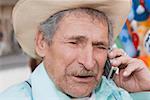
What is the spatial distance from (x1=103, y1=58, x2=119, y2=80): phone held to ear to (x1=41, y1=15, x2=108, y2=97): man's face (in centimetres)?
16

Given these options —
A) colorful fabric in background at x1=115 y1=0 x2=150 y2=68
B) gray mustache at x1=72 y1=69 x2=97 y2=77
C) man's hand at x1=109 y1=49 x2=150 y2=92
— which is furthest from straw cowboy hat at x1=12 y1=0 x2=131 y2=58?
colorful fabric in background at x1=115 y1=0 x2=150 y2=68

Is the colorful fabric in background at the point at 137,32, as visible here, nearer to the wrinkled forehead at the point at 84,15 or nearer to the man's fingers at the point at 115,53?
the man's fingers at the point at 115,53

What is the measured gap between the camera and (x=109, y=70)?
159 cm

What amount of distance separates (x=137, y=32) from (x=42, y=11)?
101 centimetres

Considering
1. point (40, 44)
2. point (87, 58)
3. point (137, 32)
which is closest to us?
point (87, 58)

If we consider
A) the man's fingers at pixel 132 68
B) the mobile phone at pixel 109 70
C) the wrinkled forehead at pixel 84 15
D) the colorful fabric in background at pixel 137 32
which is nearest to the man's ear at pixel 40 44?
the wrinkled forehead at pixel 84 15

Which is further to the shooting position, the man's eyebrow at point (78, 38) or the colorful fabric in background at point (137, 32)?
the colorful fabric in background at point (137, 32)

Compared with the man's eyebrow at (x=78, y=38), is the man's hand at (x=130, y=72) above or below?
below

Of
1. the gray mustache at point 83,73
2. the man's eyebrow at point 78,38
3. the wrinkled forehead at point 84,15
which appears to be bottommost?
the gray mustache at point 83,73

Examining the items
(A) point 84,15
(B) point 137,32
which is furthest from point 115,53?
(B) point 137,32

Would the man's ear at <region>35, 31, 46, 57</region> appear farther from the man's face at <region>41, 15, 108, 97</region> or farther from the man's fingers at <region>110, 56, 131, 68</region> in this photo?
the man's fingers at <region>110, 56, 131, 68</region>

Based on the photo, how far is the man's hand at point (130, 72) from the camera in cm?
160

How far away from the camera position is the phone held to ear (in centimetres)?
157

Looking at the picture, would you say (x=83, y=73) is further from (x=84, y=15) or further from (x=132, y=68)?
(x=132, y=68)
